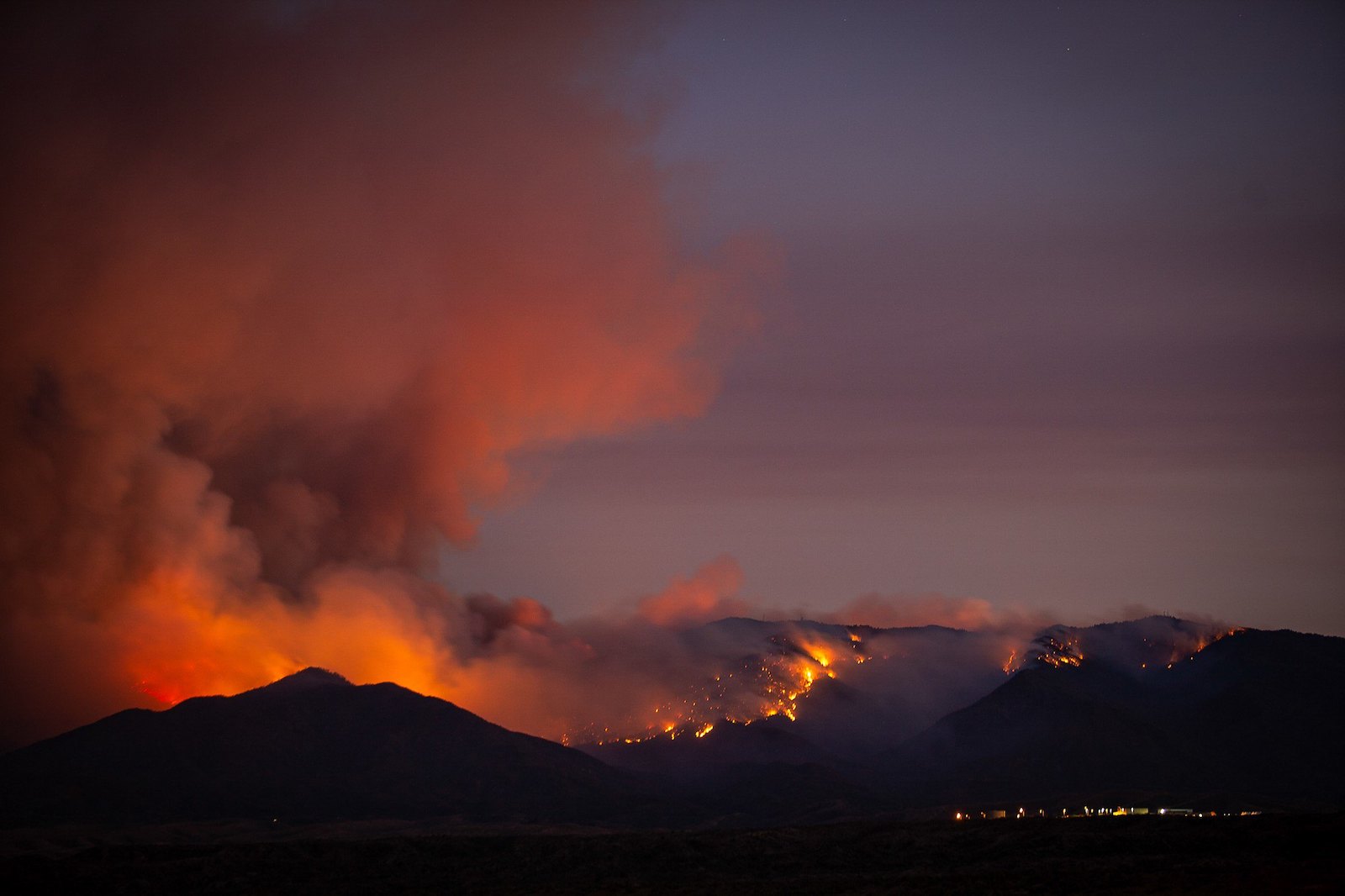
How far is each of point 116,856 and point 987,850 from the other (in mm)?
97154

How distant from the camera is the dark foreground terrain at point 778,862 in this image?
11081 centimetres

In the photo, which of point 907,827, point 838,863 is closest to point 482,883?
point 838,863

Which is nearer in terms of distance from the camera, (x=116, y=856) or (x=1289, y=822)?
(x=1289, y=822)

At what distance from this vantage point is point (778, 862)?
14562 centimetres

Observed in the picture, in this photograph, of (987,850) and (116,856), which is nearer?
(987,850)

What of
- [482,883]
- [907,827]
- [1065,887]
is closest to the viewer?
[1065,887]

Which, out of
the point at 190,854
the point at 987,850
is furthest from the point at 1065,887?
the point at 190,854

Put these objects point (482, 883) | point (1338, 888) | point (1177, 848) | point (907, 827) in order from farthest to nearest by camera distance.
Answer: point (907, 827) < point (482, 883) < point (1177, 848) < point (1338, 888)

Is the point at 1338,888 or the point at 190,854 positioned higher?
the point at 190,854

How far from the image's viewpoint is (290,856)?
516 ft

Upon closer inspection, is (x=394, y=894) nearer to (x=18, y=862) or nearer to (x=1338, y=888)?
(x=18, y=862)

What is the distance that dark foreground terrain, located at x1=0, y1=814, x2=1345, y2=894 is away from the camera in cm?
11081

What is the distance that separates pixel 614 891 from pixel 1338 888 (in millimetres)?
62142

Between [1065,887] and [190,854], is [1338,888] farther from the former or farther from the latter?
[190,854]
